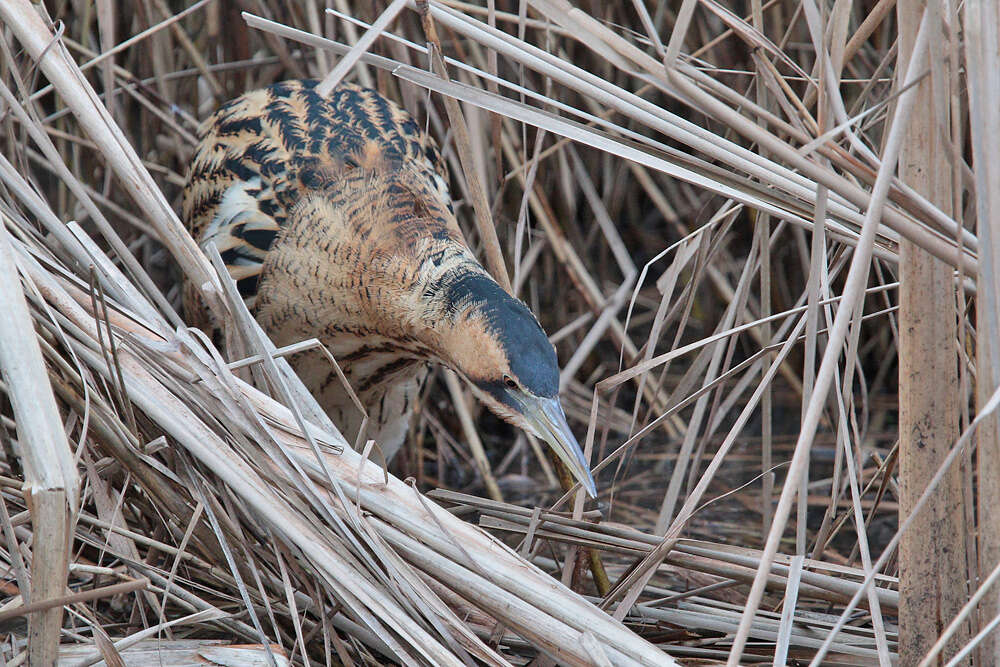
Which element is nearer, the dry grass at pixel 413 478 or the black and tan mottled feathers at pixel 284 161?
the dry grass at pixel 413 478

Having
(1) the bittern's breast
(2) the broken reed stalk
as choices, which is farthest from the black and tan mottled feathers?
(2) the broken reed stalk

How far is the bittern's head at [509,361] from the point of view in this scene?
1.86 m

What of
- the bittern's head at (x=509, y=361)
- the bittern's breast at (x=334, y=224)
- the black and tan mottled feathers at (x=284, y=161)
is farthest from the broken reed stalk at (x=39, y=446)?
the black and tan mottled feathers at (x=284, y=161)

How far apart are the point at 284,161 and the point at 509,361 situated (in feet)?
3.37

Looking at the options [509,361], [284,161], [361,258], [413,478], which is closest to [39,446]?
[413,478]

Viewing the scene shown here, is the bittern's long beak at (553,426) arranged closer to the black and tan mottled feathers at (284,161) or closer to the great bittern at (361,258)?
the great bittern at (361,258)

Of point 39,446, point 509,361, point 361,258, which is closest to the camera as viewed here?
point 39,446

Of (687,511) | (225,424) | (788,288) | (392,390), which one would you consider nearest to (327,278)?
(392,390)

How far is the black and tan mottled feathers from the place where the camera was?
2.57 metres

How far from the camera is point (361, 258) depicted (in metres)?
2.33

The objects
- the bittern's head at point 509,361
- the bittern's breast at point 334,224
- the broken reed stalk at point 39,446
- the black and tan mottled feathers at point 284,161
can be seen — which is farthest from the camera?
the black and tan mottled feathers at point 284,161

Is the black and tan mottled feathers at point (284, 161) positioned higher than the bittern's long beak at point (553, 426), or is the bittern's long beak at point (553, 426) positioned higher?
the black and tan mottled feathers at point (284, 161)

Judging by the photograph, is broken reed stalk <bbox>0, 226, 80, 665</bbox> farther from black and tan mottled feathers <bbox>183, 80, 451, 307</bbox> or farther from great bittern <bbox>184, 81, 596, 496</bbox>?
black and tan mottled feathers <bbox>183, 80, 451, 307</bbox>

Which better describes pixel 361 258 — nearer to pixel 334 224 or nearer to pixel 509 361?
pixel 334 224
